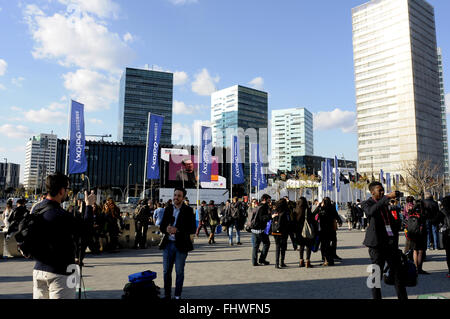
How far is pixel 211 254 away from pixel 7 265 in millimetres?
6528

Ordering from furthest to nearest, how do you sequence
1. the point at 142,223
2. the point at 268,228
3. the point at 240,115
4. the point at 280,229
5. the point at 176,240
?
the point at 240,115 → the point at 142,223 → the point at 268,228 → the point at 280,229 → the point at 176,240

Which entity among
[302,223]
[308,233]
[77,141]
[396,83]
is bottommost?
[308,233]

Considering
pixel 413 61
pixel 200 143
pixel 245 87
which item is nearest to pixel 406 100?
pixel 413 61

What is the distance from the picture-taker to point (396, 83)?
104812 mm

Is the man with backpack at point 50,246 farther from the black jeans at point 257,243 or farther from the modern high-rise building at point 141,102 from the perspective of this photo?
the modern high-rise building at point 141,102

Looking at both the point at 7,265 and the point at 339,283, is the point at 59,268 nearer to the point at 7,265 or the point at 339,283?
the point at 339,283

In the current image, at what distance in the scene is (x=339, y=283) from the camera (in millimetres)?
7582

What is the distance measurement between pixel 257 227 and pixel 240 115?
15558 cm

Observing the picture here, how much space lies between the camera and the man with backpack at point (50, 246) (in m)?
3.42

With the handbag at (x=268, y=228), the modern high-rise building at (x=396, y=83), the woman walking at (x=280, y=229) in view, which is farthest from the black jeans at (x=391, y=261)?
the modern high-rise building at (x=396, y=83)

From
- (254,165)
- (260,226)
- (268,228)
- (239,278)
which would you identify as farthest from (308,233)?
(254,165)

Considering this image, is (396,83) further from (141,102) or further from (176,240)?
(176,240)

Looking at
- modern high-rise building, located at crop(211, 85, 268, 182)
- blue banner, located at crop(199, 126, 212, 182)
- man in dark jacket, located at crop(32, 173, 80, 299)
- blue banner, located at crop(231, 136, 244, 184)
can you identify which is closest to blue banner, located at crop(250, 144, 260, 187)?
blue banner, located at crop(231, 136, 244, 184)
